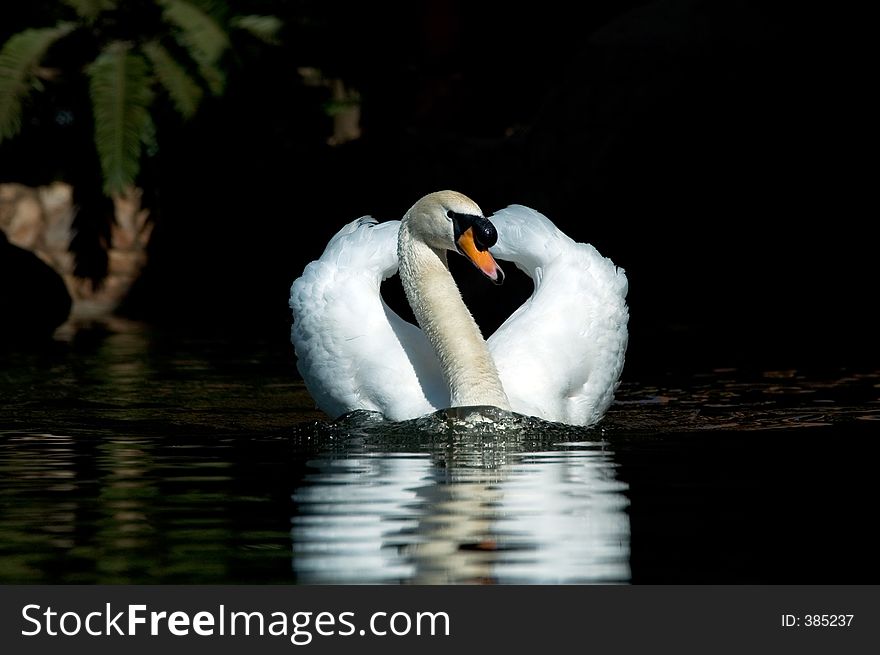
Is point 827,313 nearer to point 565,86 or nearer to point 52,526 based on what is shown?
point 565,86

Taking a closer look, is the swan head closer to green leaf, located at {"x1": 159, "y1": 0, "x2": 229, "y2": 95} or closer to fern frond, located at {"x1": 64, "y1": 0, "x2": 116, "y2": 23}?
green leaf, located at {"x1": 159, "y1": 0, "x2": 229, "y2": 95}

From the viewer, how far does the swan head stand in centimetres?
730

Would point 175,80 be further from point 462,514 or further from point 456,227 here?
point 462,514

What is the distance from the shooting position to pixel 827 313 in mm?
14211

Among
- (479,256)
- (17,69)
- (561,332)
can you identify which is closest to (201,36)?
(17,69)

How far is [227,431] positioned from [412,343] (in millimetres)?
946

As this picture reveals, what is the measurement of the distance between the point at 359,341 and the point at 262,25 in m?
9.88

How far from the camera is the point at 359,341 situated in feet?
26.3

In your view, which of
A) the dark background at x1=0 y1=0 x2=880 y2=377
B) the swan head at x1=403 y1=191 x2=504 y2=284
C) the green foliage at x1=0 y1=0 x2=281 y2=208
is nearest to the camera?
the swan head at x1=403 y1=191 x2=504 y2=284

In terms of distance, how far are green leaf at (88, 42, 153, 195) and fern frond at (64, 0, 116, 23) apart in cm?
53

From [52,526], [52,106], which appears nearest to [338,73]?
[52,106]

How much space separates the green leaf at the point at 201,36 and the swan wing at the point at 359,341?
27.8 ft

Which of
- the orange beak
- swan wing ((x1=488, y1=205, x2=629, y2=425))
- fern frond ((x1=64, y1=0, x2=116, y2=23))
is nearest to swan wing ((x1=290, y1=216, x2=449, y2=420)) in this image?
swan wing ((x1=488, y1=205, x2=629, y2=425))

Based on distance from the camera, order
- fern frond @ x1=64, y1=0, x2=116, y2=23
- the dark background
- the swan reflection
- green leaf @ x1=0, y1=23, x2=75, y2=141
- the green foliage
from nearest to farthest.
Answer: the swan reflection < the dark background < the green foliage < green leaf @ x1=0, y1=23, x2=75, y2=141 < fern frond @ x1=64, y1=0, x2=116, y2=23
